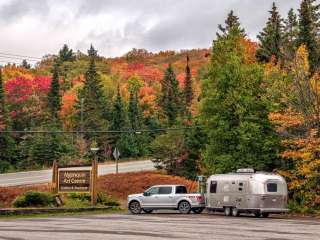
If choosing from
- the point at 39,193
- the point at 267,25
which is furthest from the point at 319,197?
the point at 267,25

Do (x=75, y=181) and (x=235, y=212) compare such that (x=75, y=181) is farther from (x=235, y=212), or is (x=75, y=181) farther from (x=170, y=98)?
(x=170, y=98)

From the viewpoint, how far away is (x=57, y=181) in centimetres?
3950

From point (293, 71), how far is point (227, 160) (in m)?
7.57

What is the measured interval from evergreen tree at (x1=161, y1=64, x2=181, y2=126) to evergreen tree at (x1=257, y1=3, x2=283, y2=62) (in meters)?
32.7

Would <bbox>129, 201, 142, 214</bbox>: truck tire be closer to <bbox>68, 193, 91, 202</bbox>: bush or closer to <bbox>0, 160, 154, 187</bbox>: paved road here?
<bbox>68, 193, 91, 202</bbox>: bush

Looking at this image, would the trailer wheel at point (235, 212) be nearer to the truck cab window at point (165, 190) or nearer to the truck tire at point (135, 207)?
the truck cab window at point (165, 190)

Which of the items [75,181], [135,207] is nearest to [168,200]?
[135,207]

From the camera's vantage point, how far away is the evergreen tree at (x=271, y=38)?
58781 mm

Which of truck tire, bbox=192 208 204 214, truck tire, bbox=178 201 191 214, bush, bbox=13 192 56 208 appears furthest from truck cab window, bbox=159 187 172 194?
bush, bbox=13 192 56 208

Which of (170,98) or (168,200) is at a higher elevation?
(170,98)

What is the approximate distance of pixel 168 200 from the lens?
36.1 m

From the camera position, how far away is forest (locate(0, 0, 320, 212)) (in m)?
38.2

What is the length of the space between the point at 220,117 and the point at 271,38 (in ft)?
67.2

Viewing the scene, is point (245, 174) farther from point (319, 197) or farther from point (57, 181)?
point (57, 181)
